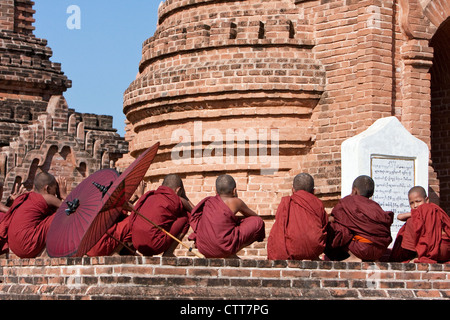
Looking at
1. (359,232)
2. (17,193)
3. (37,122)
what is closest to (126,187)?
(359,232)

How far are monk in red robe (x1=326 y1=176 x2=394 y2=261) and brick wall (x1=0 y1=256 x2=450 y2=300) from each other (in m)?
0.45

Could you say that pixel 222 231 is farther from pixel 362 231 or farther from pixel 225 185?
pixel 362 231

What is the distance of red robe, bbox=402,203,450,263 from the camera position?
39.8ft

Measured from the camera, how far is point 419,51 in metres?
16.8

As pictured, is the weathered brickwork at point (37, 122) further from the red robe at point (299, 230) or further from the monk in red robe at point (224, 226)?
the red robe at point (299, 230)

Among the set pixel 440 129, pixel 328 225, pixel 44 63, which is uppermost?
pixel 44 63

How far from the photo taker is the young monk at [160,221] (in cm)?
1184

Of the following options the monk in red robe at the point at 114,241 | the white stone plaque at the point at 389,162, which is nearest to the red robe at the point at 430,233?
the white stone plaque at the point at 389,162

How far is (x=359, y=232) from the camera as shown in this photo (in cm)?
1201

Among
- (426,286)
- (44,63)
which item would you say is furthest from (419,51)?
(44,63)

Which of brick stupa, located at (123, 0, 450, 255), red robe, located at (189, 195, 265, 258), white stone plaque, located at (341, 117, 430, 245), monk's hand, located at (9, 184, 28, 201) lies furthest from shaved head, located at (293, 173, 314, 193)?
brick stupa, located at (123, 0, 450, 255)
